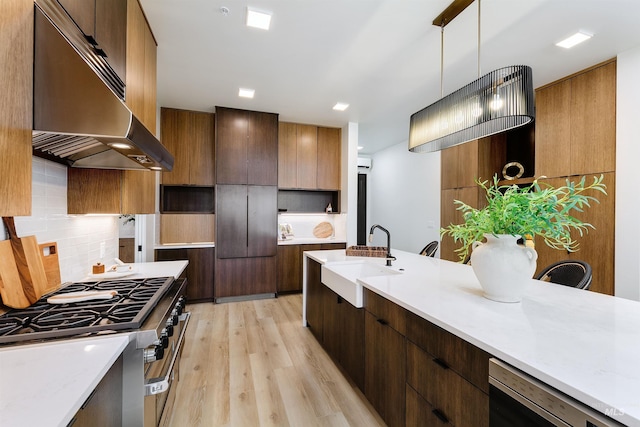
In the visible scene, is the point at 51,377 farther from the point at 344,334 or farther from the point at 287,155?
the point at 287,155

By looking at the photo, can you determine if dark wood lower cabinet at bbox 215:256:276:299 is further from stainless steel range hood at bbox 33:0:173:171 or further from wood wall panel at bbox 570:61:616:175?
wood wall panel at bbox 570:61:616:175

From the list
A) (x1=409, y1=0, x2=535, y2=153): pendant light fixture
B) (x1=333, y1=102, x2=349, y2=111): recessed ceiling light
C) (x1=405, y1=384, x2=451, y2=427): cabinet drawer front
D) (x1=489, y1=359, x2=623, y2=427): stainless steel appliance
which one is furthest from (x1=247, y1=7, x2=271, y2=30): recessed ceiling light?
Result: (x1=405, y1=384, x2=451, y2=427): cabinet drawer front

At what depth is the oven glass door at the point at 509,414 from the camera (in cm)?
78

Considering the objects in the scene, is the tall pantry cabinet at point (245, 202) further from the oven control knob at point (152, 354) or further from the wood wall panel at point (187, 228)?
the oven control knob at point (152, 354)

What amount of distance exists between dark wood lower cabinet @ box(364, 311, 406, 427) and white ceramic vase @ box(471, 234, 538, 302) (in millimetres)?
521

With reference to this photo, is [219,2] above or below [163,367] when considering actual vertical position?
above

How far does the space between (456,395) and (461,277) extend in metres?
0.93

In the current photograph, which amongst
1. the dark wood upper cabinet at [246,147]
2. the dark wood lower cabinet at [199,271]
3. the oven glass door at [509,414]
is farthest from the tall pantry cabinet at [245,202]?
the oven glass door at [509,414]

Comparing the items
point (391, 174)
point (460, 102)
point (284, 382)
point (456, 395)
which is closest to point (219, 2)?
point (460, 102)

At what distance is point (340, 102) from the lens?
3.86m

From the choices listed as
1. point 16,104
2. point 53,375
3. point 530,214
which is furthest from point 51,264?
point 530,214

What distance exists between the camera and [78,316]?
120 cm

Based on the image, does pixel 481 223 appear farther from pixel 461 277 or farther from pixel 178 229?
pixel 178 229

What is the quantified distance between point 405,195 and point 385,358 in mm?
4722
